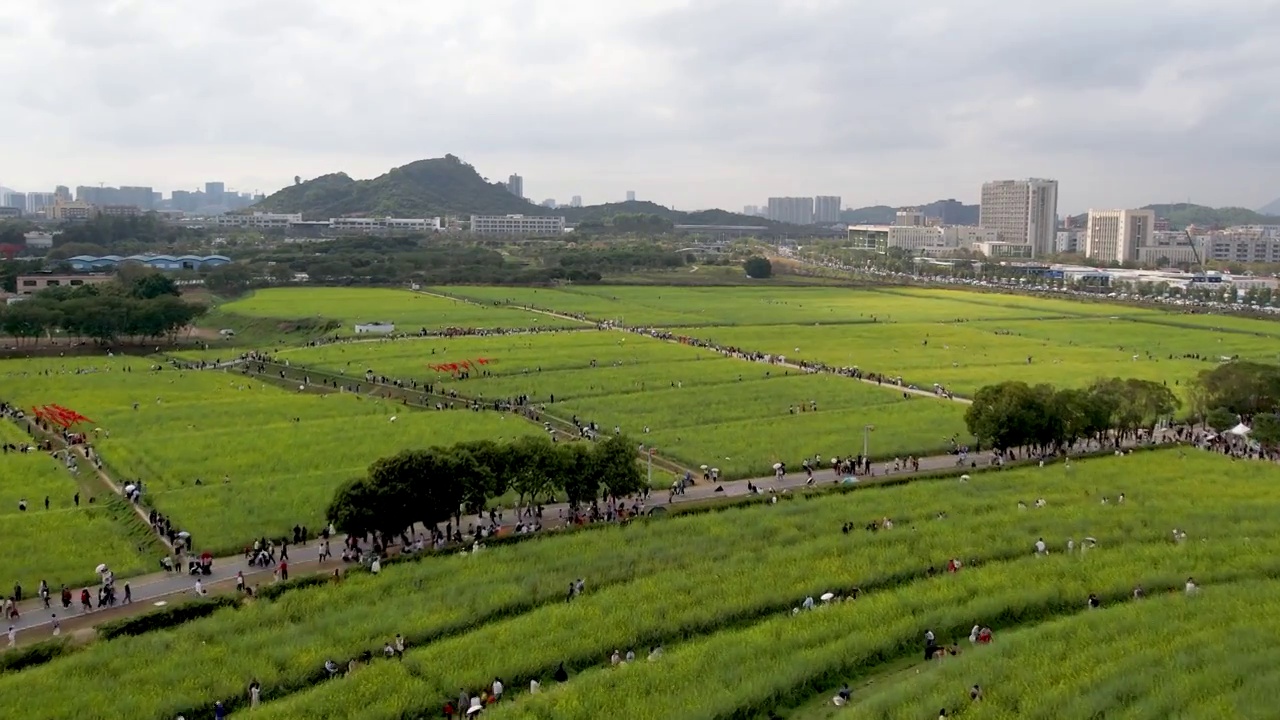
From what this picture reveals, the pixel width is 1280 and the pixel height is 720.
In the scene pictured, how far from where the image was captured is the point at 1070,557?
2331 cm

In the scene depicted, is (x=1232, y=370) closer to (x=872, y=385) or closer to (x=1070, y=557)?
(x=872, y=385)

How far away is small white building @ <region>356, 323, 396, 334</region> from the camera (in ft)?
207

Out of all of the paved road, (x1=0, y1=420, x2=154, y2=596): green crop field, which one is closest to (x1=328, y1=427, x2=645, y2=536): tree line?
the paved road

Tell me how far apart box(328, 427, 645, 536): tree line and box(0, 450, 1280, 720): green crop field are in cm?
167

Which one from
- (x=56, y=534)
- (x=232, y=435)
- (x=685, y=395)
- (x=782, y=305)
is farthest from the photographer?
(x=782, y=305)

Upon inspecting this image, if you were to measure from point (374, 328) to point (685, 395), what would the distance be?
26845 mm

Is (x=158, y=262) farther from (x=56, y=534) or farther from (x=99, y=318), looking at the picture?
(x=56, y=534)

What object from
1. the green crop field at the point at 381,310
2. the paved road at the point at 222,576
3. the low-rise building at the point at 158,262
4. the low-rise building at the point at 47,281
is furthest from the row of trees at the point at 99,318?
the low-rise building at the point at 158,262

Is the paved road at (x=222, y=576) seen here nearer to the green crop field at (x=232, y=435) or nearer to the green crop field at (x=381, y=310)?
the green crop field at (x=232, y=435)

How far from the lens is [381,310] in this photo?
251 ft

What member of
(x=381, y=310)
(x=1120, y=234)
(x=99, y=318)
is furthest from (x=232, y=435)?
(x=1120, y=234)

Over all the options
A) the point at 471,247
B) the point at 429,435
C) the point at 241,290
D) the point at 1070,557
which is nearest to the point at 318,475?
the point at 429,435

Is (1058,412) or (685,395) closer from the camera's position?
(1058,412)

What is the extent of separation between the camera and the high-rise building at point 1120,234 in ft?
553
